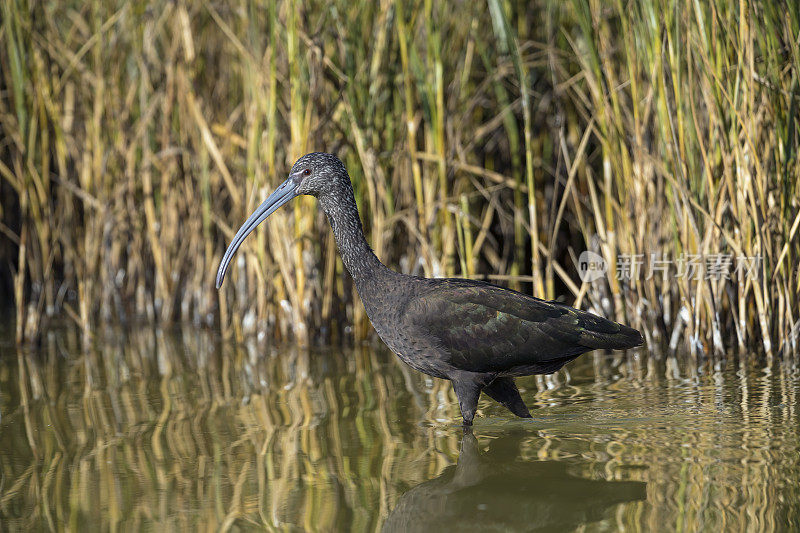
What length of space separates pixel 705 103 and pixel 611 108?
1.72ft

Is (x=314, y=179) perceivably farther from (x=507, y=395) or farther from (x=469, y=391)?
(x=507, y=395)

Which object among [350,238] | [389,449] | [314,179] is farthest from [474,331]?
[314,179]

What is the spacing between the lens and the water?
3.38 m

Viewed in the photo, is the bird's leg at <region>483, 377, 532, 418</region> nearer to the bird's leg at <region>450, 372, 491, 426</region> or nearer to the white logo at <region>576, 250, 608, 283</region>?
the bird's leg at <region>450, 372, 491, 426</region>

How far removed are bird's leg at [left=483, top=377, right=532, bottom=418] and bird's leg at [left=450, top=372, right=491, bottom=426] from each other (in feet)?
0.48

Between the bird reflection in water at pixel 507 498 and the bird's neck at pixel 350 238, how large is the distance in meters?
1.05

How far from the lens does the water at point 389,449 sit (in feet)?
11.1

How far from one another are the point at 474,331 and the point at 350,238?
2.53 feet

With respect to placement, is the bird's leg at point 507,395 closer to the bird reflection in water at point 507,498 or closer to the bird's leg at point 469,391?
the bird's leg at point 469,391

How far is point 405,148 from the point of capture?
632 cm

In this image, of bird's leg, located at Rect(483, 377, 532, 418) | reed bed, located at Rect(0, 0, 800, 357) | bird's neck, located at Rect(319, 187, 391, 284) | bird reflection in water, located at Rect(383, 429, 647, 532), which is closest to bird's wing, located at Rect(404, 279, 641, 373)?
bird's leg, located at Rect(483, 377, 532, 418)

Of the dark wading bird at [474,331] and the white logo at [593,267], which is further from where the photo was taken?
the white logo at [593,267]

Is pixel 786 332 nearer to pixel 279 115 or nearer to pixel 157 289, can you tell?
pixel 279 115

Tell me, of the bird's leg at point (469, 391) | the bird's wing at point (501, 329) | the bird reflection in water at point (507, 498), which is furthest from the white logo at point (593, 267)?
the bird reflection in water at point (507, 498)
